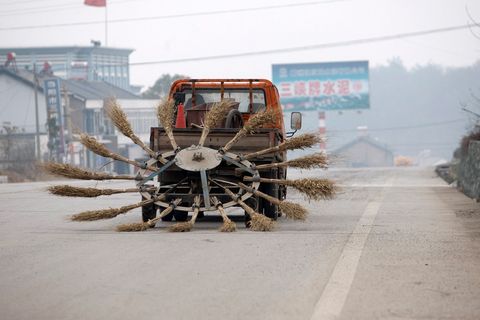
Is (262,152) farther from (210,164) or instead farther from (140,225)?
(140,225)

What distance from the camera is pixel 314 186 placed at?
14.8 m

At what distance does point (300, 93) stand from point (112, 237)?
78.9 m

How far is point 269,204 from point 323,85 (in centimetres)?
7519

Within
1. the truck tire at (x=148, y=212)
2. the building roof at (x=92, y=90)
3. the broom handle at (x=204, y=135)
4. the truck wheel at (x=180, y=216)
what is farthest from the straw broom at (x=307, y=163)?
the building roof at (x=92, y=90)

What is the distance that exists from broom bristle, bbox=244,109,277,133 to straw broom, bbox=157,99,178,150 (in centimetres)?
112

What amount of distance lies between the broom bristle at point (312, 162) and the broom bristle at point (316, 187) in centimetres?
36

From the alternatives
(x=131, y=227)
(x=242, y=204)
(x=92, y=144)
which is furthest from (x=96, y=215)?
(x=242, y=204)

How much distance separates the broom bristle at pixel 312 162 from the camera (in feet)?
49.4

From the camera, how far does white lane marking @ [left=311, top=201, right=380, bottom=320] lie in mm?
7520

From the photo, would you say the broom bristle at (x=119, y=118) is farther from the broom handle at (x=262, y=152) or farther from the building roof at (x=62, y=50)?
the building roof at (x=62, y=50)

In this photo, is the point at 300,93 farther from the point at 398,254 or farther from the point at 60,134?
the point at 398,254

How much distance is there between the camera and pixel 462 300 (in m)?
8.00

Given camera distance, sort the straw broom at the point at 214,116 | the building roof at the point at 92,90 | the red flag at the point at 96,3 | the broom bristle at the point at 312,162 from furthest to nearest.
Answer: the building roof at the point at 92,90 → the red flag at the point at 96,3 → the broom bristle at the point at 312,162 → the straw broom at the point at 214,116

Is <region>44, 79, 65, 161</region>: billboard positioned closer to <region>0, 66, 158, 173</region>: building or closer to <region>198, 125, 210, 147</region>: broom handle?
<region>0, 66, 158, 173</region>: building
